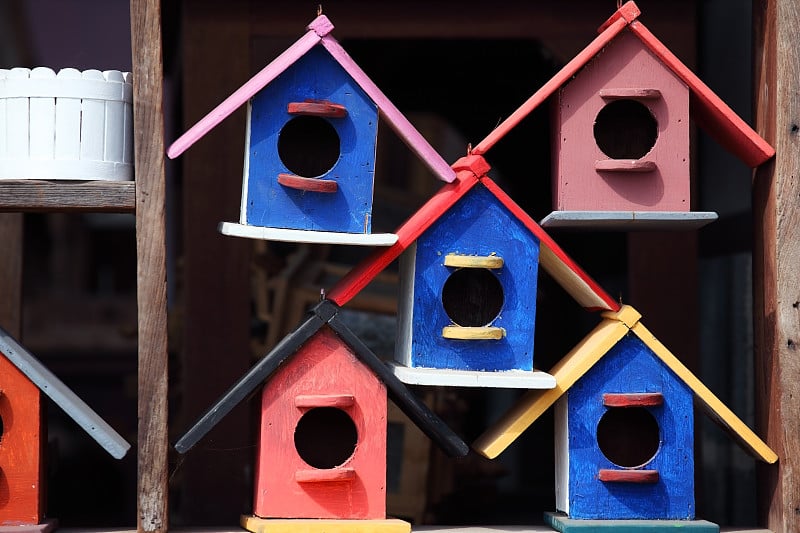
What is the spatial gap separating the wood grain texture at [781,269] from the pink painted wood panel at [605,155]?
0.83 feet

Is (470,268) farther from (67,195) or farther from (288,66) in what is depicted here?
(67,195)

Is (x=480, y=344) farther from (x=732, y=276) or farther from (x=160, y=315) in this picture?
(x=732, y=276)

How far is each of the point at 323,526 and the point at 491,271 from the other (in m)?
0.87

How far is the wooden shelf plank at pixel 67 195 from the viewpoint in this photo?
3129 mm

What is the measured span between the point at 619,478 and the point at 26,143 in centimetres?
188

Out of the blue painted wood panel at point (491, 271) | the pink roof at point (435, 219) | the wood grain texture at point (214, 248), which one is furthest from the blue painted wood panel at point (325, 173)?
the wood grain texture at point (214, 248)

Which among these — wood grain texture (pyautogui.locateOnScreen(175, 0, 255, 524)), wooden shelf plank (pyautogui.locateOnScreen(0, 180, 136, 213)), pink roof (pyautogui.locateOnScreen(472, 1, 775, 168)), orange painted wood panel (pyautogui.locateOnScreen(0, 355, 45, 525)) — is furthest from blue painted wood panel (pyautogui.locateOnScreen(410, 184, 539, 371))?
wood grain texture (pyautogui.locateOnScreen(175, 0, 255, 524))

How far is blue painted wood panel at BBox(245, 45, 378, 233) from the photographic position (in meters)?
3.27

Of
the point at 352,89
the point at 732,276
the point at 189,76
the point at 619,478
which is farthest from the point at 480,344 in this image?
the point at 732,276

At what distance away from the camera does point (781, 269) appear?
338 centimetres

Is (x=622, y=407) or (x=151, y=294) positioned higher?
(x=151, y=294)

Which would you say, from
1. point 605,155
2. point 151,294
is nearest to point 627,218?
point 605,155

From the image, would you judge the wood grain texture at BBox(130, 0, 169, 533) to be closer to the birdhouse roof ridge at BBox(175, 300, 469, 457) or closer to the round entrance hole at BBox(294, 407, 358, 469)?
the birdhouse roof ridge at BBox(175, 300, 469, 457)

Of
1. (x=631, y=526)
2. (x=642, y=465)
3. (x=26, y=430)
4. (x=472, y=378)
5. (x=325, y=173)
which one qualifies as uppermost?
(x=325, y=173)
